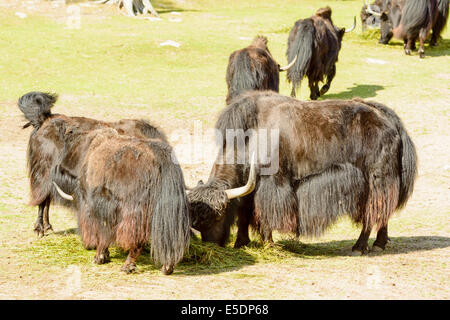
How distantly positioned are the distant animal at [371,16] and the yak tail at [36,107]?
581 inches

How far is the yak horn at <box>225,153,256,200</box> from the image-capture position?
6004 millimetres

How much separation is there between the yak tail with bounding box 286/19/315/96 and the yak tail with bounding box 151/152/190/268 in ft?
27.2

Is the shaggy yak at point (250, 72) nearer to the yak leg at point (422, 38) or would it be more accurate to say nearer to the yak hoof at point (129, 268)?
the yak hoof at point (129, 268)

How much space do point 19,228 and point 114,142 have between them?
2227mm

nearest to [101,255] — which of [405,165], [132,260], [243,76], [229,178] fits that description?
[132,260]

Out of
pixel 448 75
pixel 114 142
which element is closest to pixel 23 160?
pixel 114 142

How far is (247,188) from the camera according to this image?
20.0 ft

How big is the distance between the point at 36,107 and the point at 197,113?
604 cm

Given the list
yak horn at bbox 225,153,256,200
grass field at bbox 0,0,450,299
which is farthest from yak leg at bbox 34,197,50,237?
yak horn at bbox 225,153,256,200

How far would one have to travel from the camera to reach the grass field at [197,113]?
547cm

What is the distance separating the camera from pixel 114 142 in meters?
6.04

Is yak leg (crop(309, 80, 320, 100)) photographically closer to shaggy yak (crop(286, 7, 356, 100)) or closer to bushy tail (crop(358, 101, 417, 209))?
shaggy yak (crop(286, 7, 356, 100))

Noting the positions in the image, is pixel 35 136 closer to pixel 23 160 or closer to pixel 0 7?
Answer: pixel 23 160

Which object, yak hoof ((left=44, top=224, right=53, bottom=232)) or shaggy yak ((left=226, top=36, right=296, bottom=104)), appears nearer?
yak hoof ((left=44, top=224, right=53, bottom=232))
